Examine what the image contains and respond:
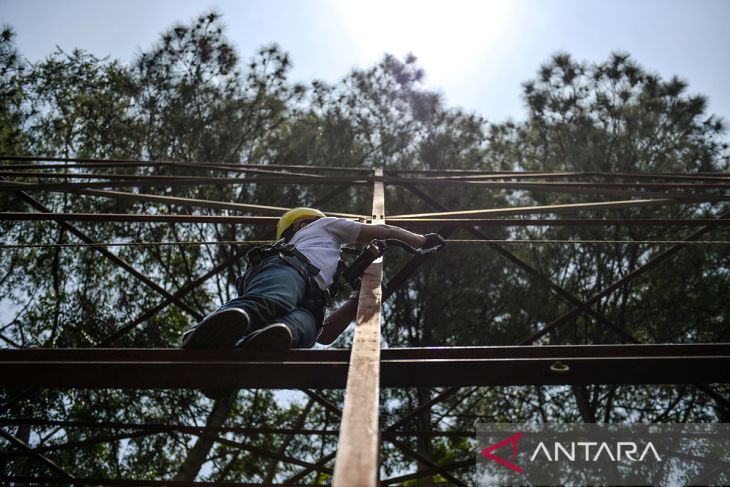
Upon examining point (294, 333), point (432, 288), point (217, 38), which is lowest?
point (294, 333)

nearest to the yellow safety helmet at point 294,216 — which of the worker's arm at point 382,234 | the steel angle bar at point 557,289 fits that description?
the worker's arm at point 382,234

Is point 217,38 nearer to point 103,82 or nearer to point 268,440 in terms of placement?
point 103,82

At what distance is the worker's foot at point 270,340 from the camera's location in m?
2.22

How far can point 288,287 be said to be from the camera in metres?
2.83

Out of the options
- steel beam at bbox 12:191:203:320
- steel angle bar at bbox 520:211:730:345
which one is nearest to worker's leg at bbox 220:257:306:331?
steel beam at bbox 12:191:203:320

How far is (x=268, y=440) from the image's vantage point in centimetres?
827

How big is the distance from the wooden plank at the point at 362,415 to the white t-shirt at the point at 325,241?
0.88 metres

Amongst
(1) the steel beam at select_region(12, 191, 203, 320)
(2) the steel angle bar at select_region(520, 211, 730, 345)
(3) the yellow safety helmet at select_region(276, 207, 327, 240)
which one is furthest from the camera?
(1) the steel beam at select_region(12, 191, 203, 320)

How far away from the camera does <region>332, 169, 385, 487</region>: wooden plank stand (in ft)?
4.10

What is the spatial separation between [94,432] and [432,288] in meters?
5.02

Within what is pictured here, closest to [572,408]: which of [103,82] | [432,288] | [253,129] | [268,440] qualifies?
[432,288]

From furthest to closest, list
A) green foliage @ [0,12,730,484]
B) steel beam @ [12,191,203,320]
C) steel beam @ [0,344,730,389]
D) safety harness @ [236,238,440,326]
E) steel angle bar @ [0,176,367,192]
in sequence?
green foliage @ [0,12,730,484] < steel beam @ [12,191,203,320] < steel angle bar @ [0,176,367,192] < safety harness @ [236,238,440,326] < steel beam @ [0,344,730,389]

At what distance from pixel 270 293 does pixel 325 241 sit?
0.75 meters

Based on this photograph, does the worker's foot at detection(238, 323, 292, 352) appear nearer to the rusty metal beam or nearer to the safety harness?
the safety harness
